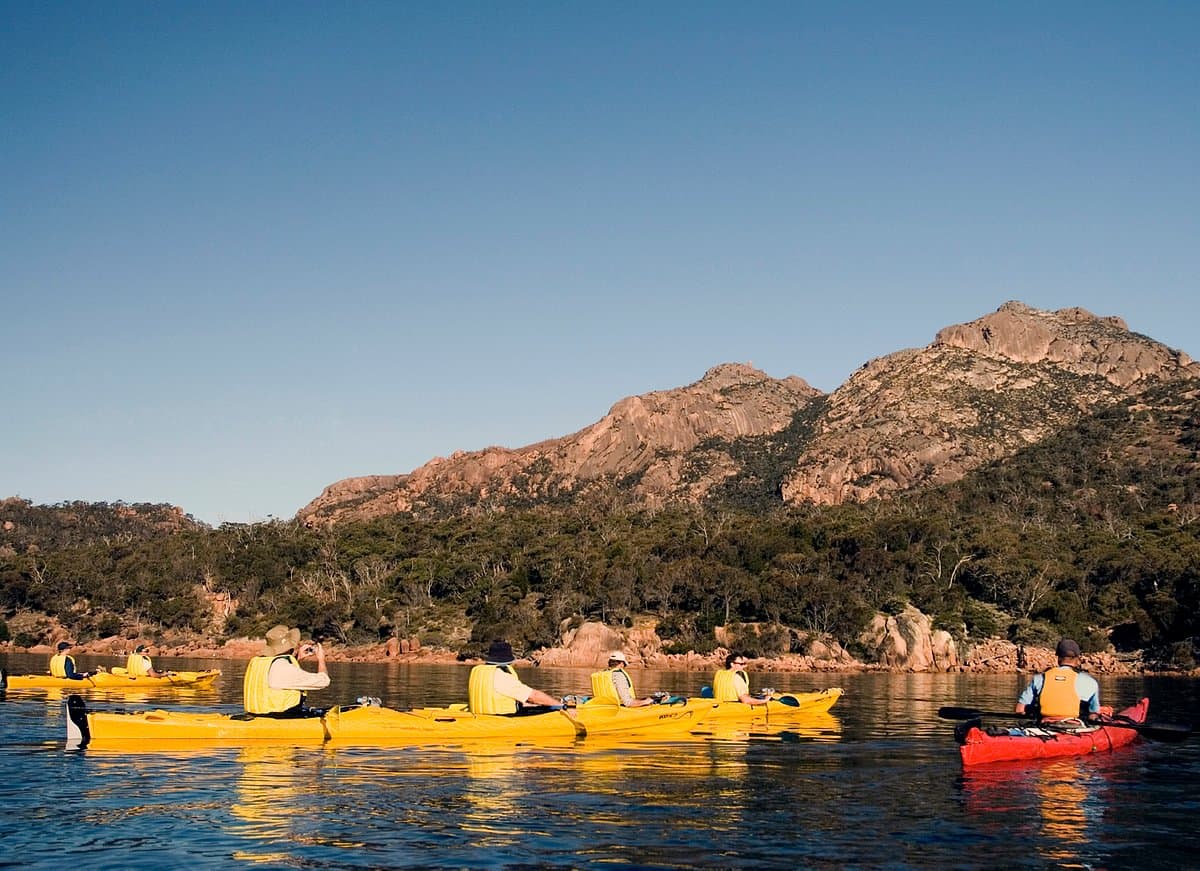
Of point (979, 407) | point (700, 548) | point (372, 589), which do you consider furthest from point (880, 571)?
point (979, 407)

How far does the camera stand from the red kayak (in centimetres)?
2028

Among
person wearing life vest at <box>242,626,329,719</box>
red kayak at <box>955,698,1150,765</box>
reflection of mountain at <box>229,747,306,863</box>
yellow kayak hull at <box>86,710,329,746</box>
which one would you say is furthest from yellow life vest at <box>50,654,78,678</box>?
red kayak at <box>955,698,1150,765</box>

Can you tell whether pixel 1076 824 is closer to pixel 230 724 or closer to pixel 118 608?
pixel 230 724

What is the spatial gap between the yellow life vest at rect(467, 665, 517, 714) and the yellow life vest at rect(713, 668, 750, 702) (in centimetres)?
728

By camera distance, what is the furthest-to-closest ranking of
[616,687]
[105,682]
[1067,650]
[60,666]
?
1. [105,682]
2. [60,666]
3. [616,687]
4. [1067,650]

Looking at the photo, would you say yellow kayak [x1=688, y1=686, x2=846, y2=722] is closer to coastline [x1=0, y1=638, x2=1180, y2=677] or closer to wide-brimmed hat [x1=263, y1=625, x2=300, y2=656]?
wide-brimmed hat [x1=263, y1=625, x2=300, y2=656]

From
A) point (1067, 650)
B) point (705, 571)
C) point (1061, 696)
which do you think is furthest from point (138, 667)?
point (705, 571)

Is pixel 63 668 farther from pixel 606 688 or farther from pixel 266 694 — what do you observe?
pixel 606 688

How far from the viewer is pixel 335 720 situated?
2177 cm

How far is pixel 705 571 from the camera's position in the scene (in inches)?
3590

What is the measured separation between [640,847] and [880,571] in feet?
266

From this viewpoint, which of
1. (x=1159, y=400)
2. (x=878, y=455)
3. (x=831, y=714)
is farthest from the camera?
(x=878, y=455)

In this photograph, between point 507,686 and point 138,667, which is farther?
point 138,667

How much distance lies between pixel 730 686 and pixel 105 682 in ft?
91.4
